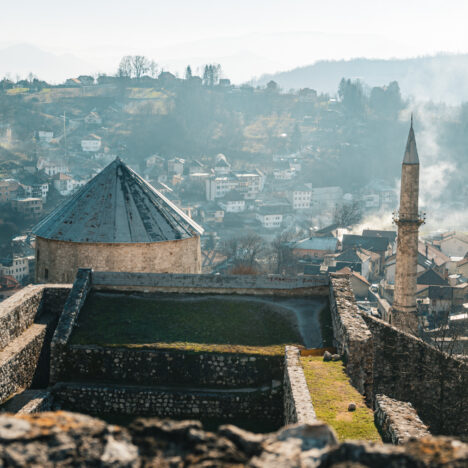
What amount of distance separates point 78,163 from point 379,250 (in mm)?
70014

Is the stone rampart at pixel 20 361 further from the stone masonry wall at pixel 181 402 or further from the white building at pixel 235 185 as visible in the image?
the white building at pixel 235 185

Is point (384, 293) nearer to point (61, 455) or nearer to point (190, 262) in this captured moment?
point (190, 262)

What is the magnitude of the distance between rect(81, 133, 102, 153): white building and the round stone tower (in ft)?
363

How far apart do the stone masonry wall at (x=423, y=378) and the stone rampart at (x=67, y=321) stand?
15.9ft

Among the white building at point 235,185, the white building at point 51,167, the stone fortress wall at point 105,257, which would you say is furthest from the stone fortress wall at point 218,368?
the white building at point 51,167

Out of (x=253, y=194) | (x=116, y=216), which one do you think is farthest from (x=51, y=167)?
(x=116, y=216)

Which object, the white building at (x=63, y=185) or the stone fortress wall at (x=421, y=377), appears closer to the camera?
the stone fortress wall at (x=421, y=377)

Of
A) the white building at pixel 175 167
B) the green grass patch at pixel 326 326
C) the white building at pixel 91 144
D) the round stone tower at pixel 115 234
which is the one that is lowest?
the green grass patch at pixel 326 326

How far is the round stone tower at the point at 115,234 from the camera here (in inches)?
504

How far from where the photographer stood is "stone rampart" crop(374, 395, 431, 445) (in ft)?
21.3

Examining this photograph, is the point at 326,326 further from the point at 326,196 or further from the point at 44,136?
the point at 44,136

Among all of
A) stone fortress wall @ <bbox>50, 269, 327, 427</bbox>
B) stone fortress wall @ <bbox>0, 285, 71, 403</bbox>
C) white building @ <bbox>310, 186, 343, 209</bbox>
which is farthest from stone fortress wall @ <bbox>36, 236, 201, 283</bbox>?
white building @ <bbox>310, 186, 343, 209</bbox>

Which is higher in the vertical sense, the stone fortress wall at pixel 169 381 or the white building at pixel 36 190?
the stone fortress wall at pixel 169 381

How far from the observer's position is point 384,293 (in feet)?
156
